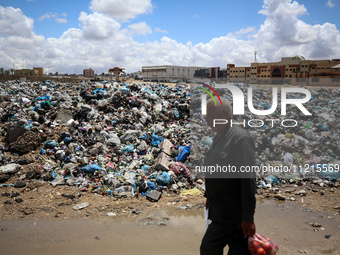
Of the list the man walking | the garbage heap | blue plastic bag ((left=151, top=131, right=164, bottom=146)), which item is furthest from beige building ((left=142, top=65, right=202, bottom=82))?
the man walking

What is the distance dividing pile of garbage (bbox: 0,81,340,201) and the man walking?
2747 millimetres

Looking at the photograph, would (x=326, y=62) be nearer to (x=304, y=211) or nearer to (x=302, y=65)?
(x=302, y=65)

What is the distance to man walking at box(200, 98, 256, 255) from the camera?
1.58 metres

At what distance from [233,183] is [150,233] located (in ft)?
6.68

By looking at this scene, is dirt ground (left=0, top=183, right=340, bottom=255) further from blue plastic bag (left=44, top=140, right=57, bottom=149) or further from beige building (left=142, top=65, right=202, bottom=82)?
beige building (left=142, top=65, right=202, bottom=82)

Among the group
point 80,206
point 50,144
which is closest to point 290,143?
point 80,206

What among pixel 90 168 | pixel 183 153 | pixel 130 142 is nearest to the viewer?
pixel 90 168

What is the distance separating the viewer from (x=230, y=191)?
5.48 ft

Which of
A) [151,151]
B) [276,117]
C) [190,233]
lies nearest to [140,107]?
[151,151]

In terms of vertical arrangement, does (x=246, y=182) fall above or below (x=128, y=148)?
above

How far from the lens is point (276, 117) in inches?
330

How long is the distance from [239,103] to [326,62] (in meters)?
26.1

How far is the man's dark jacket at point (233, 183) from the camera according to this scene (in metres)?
1.57

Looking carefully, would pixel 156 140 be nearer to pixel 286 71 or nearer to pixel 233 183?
pixel 233 183
